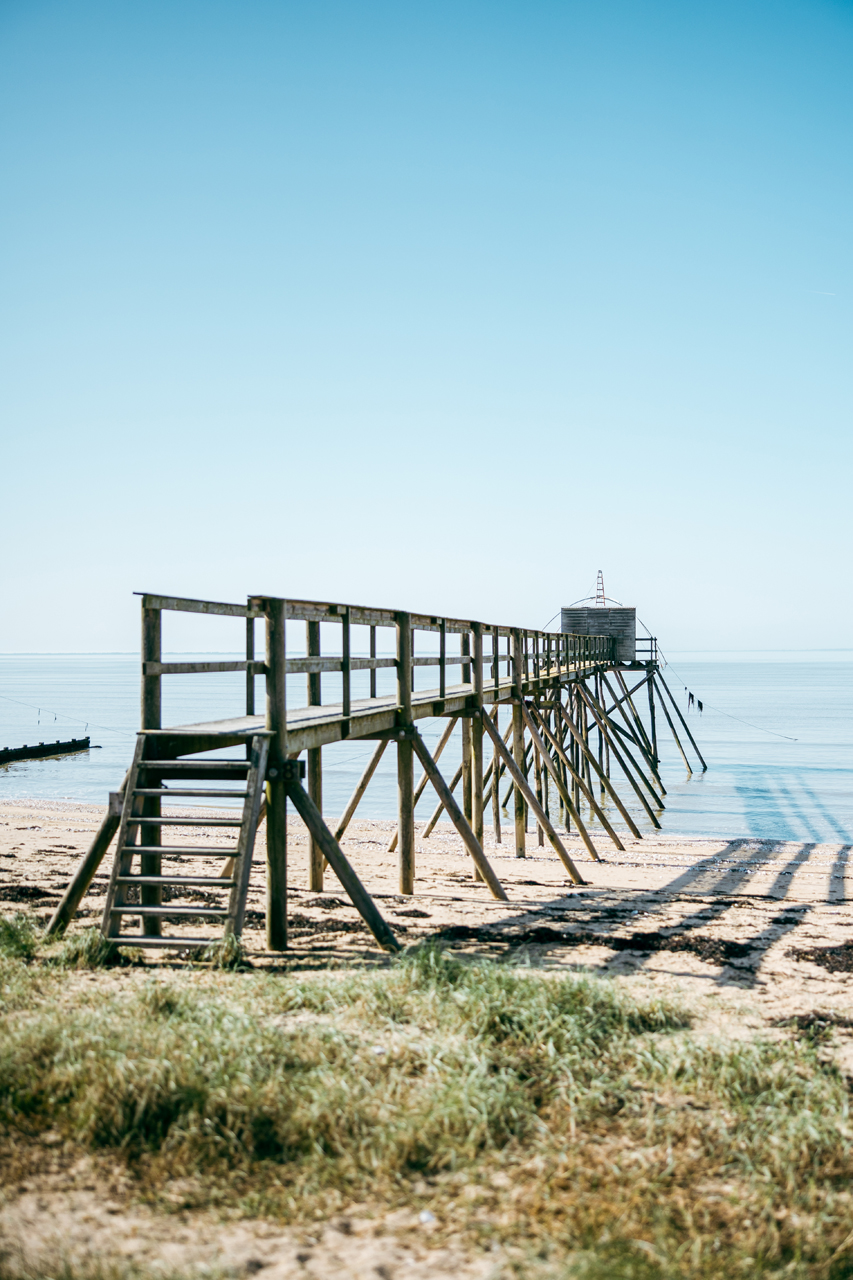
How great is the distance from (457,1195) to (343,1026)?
1.60m

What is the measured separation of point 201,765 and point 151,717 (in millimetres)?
708

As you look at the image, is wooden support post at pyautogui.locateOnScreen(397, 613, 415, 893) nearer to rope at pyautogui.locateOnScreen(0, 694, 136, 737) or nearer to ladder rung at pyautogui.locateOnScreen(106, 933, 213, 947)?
ladder rung at pyautogui.locateOnScreen(106, 933, 213, 947)

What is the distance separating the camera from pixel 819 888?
39.9 ft

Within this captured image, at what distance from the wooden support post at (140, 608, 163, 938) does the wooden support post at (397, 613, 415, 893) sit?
3.02 meters

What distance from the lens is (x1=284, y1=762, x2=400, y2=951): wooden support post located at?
23.2 feet

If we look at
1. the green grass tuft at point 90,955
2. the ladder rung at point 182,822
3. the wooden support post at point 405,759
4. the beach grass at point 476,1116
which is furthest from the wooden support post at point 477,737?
the beach grass at point 476,1116

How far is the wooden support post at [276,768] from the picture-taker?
7035 millimetres

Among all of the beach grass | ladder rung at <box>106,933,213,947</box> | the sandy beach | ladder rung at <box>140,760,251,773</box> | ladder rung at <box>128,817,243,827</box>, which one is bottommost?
the sandy beach

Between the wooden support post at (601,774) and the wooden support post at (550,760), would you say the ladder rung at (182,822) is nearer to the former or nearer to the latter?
the wooden support post at (550,760)

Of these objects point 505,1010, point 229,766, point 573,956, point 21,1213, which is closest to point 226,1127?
point 21,1213

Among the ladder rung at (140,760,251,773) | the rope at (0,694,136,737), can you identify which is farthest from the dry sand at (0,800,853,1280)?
the rope at (0,694,136,737)

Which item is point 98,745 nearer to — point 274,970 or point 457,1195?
point 274,970

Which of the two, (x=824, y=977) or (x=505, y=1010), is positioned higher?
(x=505, y=1010)

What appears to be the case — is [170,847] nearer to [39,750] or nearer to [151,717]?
[151,717]
